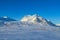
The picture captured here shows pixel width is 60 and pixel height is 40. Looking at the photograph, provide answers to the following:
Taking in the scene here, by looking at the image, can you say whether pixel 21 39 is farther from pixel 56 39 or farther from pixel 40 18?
pixel 40 18

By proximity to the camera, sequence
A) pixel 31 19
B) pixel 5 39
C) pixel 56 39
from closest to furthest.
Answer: pixel 5 39 < pixel 56 39 < pixel 31 19

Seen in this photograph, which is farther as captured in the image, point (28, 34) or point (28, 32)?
point (28, 32)

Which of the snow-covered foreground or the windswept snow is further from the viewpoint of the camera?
the windswept snow

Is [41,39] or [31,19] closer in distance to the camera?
[41,39]

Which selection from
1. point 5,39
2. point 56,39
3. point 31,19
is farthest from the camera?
point 31,19

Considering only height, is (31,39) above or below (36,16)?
below

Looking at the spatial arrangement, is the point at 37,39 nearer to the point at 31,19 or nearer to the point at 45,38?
the point at 45,38

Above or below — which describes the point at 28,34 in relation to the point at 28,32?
below

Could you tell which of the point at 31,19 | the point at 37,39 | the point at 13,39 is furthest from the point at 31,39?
the point at 31,19

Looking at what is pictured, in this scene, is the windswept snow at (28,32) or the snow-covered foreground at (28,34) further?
the windswept snow at (28,32)
